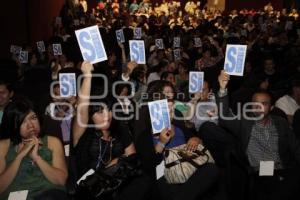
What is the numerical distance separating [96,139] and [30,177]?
579 mm

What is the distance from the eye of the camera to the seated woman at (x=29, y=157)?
319 cm

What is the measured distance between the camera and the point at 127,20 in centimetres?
1548

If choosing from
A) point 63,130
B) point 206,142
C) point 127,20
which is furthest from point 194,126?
point 127,20

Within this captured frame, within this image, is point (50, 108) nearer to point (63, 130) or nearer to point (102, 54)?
point (63, 130)

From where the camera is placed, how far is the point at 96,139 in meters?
3.55

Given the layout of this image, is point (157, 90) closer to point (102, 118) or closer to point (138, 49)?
point (102, 118)

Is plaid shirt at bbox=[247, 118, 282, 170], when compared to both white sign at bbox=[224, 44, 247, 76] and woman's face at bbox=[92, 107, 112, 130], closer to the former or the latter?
white sign at bbox=[224, 44, 247, 76]

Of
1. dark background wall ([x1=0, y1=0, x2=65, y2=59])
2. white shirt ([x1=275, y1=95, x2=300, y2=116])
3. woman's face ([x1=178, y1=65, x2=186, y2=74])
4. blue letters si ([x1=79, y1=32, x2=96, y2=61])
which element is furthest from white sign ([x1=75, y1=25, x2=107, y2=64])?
dark background wall ([x1=0, y1=0, x2=65, y2=59])

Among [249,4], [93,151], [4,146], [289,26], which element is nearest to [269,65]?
[93,151]

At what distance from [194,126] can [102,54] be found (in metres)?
1.62

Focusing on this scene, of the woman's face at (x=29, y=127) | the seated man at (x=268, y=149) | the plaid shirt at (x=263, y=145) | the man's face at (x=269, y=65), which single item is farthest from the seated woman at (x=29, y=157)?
the man's face at (x=269, y=65)

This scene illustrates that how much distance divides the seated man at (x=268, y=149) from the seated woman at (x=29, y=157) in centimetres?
169

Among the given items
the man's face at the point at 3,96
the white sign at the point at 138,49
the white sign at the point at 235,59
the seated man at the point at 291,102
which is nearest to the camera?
the man's face at the point at 3,96

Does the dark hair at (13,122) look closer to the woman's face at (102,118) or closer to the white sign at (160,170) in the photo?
the woman's face at (102,118)
